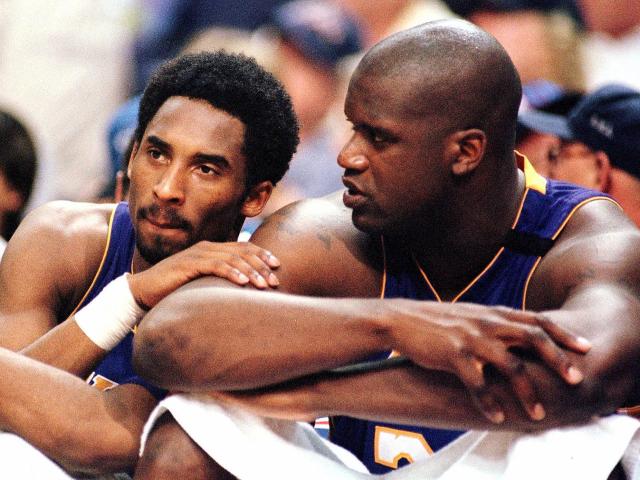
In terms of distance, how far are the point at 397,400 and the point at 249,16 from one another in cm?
326

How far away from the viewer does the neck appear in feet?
8.34

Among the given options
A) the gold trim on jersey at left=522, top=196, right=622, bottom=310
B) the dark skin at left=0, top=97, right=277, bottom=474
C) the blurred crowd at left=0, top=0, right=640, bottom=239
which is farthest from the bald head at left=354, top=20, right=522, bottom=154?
the blurred crowd at left=0, top=0, right=640, bottom=239

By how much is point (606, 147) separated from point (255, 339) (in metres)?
2.27

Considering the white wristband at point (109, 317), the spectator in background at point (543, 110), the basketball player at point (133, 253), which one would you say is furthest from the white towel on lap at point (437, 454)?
the spectator in background at point (543, 110)

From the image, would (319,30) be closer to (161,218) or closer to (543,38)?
(543,38)

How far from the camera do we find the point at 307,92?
192 inches

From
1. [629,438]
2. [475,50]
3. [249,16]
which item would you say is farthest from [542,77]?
[629,438]

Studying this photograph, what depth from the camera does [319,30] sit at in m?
4.83

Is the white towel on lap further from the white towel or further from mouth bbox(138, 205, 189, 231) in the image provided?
mouth bbox(138, 205, 189, 231)

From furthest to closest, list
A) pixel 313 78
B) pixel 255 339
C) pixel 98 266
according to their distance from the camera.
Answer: pixel 313 78 → pixel 98 266 → pixel 255 339

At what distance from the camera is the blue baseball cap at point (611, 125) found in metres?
3.87

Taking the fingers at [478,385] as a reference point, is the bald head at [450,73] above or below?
above

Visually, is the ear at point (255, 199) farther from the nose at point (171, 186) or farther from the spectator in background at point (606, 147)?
the spectator in background at point (606, 147)

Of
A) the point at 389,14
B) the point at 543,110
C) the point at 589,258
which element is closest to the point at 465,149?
the point at 589,258
